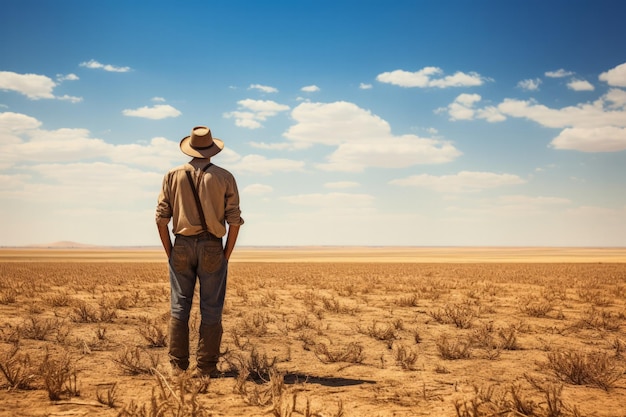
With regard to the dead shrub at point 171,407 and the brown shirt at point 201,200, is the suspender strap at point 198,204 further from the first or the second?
the dead shrub at point 171,407

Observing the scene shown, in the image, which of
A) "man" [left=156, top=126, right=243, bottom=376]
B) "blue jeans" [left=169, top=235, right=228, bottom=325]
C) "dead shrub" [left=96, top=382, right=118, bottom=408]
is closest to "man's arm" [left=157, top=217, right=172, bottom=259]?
"man" [left=156, top=126, right=243, bottom=376]

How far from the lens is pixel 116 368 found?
4.91m

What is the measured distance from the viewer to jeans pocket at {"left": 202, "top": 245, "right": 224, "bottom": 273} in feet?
14.1

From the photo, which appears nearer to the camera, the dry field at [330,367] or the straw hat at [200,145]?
the dry field at [330,367]

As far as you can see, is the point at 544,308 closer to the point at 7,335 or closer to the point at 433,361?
the point at 433,361

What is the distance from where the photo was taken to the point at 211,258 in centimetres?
430

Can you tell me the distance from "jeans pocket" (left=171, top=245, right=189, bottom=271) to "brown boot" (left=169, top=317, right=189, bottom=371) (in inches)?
20.1

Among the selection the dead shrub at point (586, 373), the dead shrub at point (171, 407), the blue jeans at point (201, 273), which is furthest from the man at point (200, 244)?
the dead shrub at point (586, 373)

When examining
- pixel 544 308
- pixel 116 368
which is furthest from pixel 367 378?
pixel 544 308

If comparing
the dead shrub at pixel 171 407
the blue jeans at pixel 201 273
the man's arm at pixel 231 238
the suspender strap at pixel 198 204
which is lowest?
the dead shrub at pixel 171 407

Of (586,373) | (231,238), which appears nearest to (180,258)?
(231,238)

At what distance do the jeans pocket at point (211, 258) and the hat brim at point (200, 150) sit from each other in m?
0.93

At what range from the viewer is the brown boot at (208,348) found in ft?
14.3

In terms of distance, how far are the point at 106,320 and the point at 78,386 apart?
15.3ft
